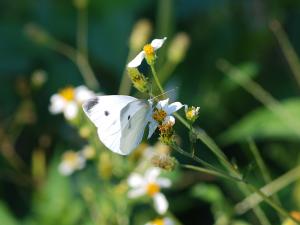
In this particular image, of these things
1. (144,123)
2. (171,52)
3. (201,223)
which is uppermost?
(144,123)

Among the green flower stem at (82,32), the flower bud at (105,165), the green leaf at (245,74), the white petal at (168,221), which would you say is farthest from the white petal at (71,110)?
the green flower stem at (82,32)

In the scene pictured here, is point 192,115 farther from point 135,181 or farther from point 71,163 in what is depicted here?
point 71,163

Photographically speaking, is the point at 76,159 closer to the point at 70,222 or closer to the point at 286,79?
the point at 70,222

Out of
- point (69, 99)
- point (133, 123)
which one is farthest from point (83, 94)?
point (133, 123)

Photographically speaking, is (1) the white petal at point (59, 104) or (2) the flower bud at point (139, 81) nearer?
(2) the flower bud at point (139, 81)

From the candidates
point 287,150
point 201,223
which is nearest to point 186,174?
point 201,223

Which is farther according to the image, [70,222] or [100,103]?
[70,222]

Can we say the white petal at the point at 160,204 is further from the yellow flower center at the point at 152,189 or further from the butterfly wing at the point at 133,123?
the butterfly wing at the point at 133,123
